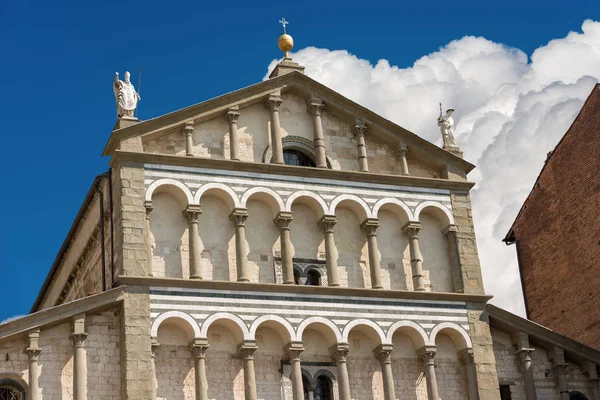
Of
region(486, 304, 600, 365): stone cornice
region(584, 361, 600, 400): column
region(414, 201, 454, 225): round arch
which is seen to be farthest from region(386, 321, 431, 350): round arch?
region(584, 361, 600, 400): column

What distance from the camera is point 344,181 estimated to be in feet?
96.2

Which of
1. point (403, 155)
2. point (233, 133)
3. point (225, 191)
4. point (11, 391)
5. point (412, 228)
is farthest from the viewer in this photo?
point (403, 155)

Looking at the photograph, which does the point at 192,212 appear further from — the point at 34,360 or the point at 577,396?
the point at 577,396

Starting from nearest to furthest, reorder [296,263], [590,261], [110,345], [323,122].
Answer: [110,345], [296,263], [323,122], [590,261]

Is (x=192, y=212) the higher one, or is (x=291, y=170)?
(x=291, y=170)

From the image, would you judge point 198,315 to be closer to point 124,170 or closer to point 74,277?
point 124,170

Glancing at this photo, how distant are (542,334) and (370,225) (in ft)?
16.3

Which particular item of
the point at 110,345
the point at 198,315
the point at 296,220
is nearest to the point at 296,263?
the point at 296,220

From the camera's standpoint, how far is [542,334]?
29.7 m

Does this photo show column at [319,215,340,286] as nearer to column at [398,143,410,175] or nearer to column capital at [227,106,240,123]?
column at [398,143,410,175]

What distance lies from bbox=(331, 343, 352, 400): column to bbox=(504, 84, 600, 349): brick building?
922cm

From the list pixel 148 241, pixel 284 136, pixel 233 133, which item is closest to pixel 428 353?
pixel 284 136

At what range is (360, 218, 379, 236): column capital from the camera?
29062 mm

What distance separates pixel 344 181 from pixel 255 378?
17.9 feet
